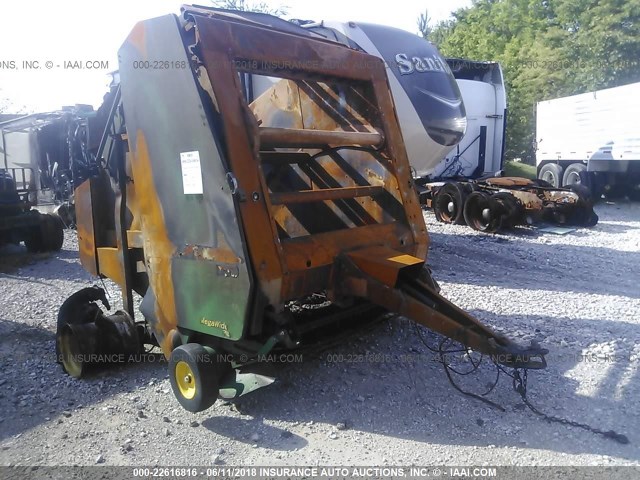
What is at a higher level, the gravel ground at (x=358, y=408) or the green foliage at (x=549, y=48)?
the green foliage at (x=549, y=48)

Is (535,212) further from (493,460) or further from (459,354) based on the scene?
(493,460)

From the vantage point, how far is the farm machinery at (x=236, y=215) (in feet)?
9.71

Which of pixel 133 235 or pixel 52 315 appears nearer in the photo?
pixel 133 235

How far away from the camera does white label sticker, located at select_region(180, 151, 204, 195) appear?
3.04 m

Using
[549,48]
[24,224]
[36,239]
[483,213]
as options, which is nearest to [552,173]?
[483,213]

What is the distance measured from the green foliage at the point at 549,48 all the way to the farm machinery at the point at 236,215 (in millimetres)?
20152

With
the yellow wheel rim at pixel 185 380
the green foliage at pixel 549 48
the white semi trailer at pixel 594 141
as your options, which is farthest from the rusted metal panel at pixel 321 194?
the green foliage at pixel 549 48

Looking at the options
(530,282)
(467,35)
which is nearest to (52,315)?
(530,282)

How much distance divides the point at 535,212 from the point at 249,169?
8072 mm

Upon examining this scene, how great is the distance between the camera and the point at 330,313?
3688 millimetres

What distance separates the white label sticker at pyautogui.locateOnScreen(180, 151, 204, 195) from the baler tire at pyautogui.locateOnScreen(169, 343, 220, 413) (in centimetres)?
88

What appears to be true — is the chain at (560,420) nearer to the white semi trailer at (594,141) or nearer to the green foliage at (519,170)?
the white semi trailer at (594,141)

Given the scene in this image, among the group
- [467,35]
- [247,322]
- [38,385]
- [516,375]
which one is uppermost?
[467,35]

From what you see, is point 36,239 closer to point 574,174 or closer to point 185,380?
point 185,380
